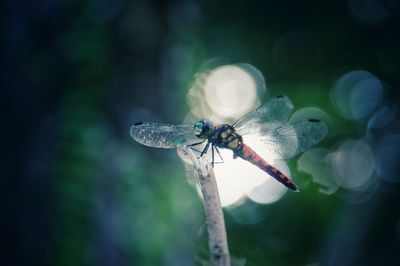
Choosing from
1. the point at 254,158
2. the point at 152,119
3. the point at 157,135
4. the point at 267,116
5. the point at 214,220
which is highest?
the point at 152,119

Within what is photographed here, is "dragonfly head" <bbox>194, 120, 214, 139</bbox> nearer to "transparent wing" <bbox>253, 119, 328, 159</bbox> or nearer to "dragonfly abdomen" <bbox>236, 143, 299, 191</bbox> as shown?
"dragonfly abdomen" <bbox>236, 143, 299, 191</bbox>

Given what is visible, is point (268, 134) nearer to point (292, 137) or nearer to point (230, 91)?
point (292, 137)

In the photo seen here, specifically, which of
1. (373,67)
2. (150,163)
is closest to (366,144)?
(373,67)

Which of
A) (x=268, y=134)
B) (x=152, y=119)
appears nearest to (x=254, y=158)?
(x=268, y=134)

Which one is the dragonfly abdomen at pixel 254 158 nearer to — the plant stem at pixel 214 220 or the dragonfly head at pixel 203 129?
the dragonfly head at pixel 203 129

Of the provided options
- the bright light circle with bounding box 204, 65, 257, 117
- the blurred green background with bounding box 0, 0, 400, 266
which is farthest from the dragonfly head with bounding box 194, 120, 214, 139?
the bright light circle with bounding box 204, 65, 257, 117

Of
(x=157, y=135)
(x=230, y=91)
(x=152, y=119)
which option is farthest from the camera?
(x=230, y=91)

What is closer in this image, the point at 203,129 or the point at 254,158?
the point at 203,129
